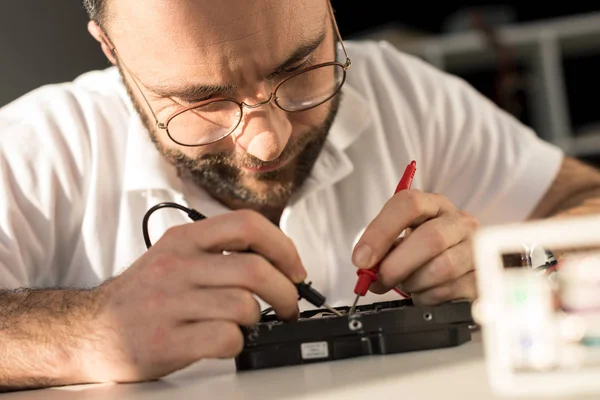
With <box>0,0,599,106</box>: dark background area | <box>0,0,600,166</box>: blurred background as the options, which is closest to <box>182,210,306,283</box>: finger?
<box>0,0,599,106</box>: dark background area

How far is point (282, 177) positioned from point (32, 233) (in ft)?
1.46

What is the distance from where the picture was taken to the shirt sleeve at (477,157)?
1.57m

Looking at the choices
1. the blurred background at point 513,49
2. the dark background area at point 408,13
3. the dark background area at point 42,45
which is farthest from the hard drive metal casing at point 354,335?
the dark background area at point 408,13

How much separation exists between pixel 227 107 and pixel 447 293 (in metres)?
0.45

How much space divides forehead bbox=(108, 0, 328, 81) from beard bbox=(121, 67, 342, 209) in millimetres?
175

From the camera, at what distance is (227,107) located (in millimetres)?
1121

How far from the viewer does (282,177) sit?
1.29 meters

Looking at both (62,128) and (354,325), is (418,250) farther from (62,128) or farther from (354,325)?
(62,128)

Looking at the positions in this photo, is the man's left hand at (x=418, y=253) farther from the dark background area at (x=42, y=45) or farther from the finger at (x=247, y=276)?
the dark background area at (x=42, y=45)

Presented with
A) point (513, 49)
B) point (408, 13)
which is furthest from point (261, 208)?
point (408, 13)

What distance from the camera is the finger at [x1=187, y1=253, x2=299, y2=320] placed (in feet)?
2.56

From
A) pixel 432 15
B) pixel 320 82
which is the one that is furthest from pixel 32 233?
pixel 432 15

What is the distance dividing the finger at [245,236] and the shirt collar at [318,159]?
0.52 m

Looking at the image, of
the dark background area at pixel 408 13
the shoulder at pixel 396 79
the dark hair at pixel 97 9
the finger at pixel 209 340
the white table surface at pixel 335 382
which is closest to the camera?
the white table surface at pixel 335 382
